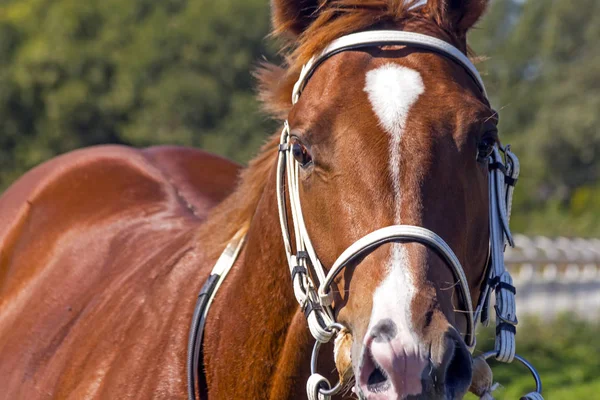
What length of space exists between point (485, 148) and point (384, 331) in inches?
27.1

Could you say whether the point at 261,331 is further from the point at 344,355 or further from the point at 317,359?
the point at 344,355

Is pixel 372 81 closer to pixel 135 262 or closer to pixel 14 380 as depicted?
pixel 135 262

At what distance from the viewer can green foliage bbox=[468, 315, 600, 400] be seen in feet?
30.7

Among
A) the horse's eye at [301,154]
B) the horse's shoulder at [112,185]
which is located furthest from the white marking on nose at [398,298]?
the horse's shoulder at [112,185]

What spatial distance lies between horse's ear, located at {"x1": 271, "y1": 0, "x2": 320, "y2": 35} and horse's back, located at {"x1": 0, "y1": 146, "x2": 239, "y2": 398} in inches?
38.0

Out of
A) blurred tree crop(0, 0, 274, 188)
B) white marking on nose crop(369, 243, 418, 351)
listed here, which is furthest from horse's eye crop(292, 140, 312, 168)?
blurred tree crop(0, 0, 274, 188)

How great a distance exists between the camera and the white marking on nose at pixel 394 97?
241 centimetres

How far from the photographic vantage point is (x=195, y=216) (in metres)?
4.43

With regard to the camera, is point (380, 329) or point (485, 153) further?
point (485, 153)

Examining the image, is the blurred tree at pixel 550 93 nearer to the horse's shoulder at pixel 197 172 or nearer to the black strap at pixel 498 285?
the horse's shoulder at pixel 197 172

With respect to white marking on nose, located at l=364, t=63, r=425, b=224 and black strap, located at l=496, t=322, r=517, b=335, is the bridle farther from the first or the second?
white marking on nose, located at l=364, t=63, r=425, b=224

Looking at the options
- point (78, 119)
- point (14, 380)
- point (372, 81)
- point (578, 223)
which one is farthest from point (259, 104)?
point (78, 119)

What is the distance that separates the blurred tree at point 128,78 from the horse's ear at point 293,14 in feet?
98.8

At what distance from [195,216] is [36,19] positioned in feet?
140
